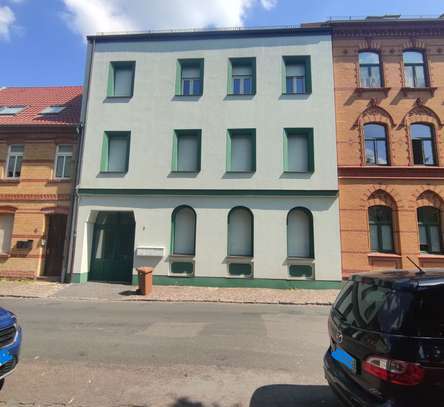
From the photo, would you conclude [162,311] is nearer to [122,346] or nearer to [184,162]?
[122,346]

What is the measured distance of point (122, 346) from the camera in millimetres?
6094

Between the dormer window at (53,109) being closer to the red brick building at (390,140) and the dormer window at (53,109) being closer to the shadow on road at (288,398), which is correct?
the red brick building at (390,140)

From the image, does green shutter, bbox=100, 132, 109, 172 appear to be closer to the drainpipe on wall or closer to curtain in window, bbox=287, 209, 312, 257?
the drainpipe on wall

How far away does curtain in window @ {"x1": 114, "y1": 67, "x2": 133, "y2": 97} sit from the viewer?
15156 millimetres

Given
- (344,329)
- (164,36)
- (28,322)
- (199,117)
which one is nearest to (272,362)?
(344,329)

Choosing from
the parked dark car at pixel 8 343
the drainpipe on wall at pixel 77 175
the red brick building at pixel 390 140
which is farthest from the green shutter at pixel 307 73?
the parked dark car at pixel 8 343

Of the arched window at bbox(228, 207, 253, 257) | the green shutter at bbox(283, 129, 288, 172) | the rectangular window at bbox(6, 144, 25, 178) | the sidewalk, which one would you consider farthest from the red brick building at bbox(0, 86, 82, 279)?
the green shutter at bbox(283, 129, 288, 172)

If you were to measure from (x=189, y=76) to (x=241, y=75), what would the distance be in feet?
8.41

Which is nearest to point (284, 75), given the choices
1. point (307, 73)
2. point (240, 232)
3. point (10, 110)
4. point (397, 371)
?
point (307, 73)

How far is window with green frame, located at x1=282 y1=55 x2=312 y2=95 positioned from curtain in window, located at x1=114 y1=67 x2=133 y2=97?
7.55 metres

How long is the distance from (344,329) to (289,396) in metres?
1.56

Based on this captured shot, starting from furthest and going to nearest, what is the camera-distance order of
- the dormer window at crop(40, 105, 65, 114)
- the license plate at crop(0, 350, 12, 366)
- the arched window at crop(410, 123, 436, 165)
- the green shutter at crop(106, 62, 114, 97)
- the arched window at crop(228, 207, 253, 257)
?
the dormer window at crop(40, 105, 65, 114) → the green shutter at crop(106, 62, 114, 97) → the arched window at crop(410, 123, 436, 165) → the arched window at crop(228, 207, 253, 257) → the license plate at crop(0, 350, 12, 366)

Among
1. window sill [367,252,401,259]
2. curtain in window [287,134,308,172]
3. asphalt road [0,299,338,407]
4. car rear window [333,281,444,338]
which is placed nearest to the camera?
car rear window [333,281,444,338]

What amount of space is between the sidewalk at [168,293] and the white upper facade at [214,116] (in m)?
4.41
